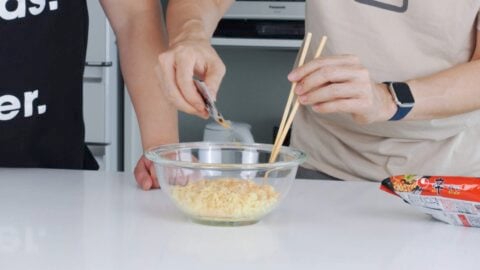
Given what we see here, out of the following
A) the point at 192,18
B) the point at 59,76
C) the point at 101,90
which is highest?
the point at 192,18

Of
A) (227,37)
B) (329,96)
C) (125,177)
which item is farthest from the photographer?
(227,37)

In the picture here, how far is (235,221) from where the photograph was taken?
0.83m

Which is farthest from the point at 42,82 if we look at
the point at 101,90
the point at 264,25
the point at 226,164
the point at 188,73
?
the point at 264,25

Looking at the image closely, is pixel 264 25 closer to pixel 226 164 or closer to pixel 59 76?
pixel 59 76

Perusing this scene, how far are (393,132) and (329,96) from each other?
331mm

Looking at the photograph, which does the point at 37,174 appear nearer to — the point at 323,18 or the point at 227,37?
the point at 323,18

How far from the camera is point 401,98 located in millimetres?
1071

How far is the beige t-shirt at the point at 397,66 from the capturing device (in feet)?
Result: 3.88

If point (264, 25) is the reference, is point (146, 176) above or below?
below

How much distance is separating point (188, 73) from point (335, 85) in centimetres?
18

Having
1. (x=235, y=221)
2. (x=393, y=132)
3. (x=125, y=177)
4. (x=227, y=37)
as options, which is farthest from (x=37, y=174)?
(x=227, y=37)

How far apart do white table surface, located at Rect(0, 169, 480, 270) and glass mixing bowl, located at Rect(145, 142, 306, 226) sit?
17mm

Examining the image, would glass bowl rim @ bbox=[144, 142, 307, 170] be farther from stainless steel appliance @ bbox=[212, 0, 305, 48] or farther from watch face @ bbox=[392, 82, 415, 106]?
stainless steel appliance @ bbox=[212, 0, 305, 48]

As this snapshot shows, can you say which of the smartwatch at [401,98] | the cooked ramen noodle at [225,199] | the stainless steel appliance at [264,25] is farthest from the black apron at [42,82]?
the stainless steel appliance at [264,25]
